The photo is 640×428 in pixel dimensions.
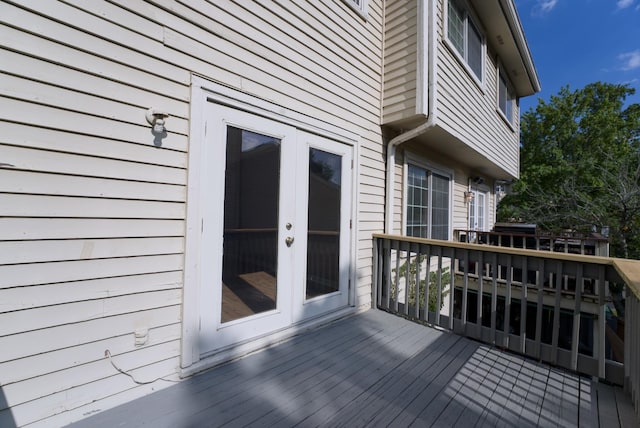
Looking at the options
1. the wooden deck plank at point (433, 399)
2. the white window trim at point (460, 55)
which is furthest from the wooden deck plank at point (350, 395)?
the white window trim at point (460, 55)

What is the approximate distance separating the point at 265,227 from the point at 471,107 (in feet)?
12.9

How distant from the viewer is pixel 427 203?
4.82m

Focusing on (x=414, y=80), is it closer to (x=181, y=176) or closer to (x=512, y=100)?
(x=181, y=176)

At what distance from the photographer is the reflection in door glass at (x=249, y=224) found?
217cm

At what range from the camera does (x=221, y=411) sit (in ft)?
5.36

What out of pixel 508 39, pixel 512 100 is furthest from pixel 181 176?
pixel 512 100

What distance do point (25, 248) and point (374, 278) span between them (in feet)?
9.98

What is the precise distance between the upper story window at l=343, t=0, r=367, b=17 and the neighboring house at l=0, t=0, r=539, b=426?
3cm

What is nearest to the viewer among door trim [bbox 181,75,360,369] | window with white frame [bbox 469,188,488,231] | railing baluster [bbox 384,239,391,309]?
door trim [bbox 181,75,360,369]

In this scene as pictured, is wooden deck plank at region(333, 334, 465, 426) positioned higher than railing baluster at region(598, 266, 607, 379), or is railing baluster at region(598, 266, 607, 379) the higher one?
railing baluster at region(598, 266, 607, 379)

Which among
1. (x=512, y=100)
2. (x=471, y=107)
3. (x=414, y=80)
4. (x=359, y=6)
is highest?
(x=512, y=100)

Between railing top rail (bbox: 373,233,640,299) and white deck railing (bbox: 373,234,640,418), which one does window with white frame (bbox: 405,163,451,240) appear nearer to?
white deck railing (bbox: 373,234,640,418)

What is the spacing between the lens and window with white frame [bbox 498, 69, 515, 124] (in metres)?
6.32

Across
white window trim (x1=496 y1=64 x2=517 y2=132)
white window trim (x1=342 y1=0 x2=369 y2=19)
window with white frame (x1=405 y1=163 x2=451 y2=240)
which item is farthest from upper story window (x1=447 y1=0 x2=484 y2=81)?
window with white frame (x1=405 y1=163 x2=451 y2=240)
